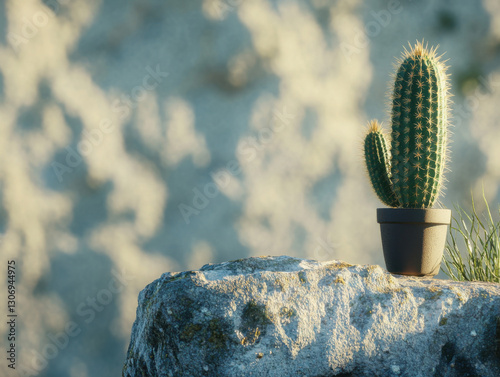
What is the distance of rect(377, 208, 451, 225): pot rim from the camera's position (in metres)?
1.38

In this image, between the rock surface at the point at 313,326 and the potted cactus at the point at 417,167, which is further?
the potted cactus at the point at 417,167

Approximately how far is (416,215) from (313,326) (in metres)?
0.60

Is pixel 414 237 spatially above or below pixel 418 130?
below

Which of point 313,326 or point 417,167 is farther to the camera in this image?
point 417,167

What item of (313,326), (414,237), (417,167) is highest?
(417,167)

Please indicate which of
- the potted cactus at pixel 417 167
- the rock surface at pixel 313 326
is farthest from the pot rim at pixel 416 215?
the rock surface at pixel 313 326

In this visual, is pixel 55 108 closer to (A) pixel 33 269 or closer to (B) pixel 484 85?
(A) pixel 33 269

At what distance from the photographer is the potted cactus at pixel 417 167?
1.36 metres

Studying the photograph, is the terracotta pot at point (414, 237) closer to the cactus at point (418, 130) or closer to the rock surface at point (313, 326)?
the cactus at point (418, 130)

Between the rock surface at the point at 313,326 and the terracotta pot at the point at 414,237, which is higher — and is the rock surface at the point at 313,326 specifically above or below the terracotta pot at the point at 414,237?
below

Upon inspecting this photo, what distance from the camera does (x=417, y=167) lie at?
4.49 ft

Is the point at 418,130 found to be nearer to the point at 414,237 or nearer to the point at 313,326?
the point at 414,237

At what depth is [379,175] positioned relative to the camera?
150cm

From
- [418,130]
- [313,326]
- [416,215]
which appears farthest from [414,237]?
[313,326]
